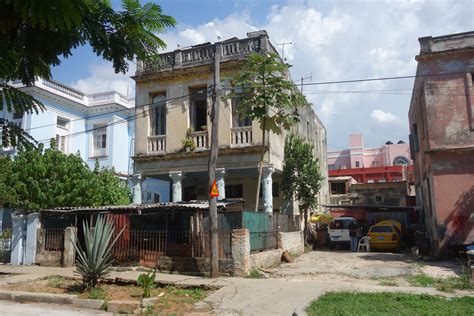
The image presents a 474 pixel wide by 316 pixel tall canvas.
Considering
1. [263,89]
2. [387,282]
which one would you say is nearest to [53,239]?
[263,89]

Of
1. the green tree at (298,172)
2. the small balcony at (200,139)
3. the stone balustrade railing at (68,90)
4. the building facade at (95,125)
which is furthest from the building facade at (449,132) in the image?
the stone balustrade railing at (68,90)

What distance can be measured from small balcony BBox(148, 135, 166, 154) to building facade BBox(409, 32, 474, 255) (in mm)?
11435

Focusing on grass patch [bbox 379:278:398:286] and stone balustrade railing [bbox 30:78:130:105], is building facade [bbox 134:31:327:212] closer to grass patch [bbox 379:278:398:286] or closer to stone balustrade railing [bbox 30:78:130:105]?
grass patch [bbox 379:278:398:286]

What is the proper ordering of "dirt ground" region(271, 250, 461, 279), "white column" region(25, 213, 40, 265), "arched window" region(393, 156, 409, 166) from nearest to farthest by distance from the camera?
"dirt ground" region(271, 250, 461, 279) < "white column" region(25, 213, 40, 265) < "arched window" region(393, 156, 409, 166)

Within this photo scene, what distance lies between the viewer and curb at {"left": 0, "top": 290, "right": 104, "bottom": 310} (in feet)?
31.3

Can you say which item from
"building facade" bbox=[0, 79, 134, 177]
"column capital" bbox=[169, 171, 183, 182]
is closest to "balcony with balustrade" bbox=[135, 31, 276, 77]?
"column capital" bbox=[169, 171, 183, 182]

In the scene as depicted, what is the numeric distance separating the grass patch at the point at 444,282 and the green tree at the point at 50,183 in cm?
1344

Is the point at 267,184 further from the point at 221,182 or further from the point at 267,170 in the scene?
the point at 221,182

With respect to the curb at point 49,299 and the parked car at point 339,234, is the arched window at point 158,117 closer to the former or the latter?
the curb at point 49,299

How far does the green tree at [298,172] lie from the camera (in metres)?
20.9

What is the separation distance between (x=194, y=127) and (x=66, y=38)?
1715 centimetres

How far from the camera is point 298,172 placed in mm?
21078

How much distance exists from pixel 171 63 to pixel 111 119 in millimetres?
8826

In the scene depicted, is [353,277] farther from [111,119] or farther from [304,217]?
[111,119]
